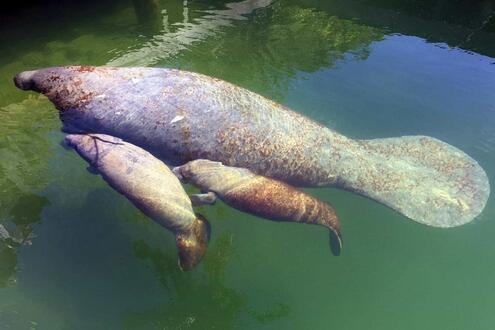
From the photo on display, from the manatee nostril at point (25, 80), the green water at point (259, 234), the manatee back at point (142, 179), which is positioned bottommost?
the green water at point (259, 234)

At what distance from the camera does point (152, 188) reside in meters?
3.45

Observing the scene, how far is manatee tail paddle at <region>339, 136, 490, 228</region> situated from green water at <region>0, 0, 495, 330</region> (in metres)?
0.31

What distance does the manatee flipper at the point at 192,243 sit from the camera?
11.5 ft

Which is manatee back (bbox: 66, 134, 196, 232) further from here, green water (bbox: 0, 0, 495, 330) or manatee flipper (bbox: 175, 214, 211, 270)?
green water (bbox: 0, 0, 495, 330)

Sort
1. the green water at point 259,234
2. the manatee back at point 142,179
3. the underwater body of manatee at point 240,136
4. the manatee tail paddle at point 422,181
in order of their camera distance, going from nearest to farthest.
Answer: the manatee back at point 142,179 < the green water at point 259,234 < the underwater body of manatee at point 240,136 < the manatee tail paddle at point 422,181

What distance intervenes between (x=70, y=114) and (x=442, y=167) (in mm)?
3846

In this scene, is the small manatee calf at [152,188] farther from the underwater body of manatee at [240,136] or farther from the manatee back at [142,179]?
the underwater body of manatee at [240,136]

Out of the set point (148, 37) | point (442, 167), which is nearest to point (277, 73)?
point (148, 37)

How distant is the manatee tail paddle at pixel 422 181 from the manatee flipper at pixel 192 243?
155 centimetres

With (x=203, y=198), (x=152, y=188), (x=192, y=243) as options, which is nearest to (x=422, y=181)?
(x=203, y=198)

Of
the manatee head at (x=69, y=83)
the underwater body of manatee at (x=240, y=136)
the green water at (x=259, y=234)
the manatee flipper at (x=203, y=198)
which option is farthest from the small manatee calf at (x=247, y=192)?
the manatee head at (x=69, y=83)

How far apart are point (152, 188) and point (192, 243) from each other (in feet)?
1.81

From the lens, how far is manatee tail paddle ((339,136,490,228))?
4307mm

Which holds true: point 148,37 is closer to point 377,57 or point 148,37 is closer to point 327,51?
point 327,51
